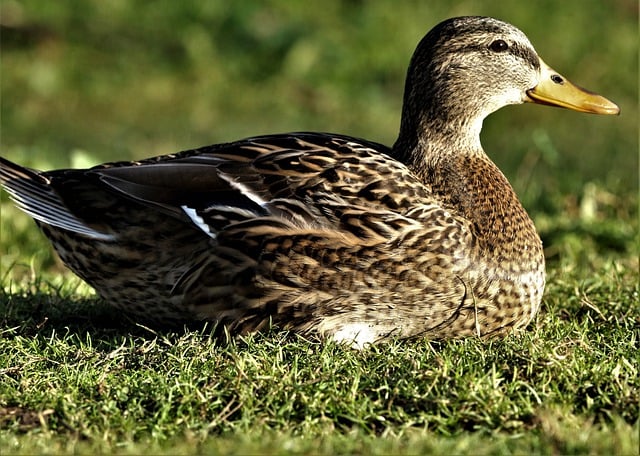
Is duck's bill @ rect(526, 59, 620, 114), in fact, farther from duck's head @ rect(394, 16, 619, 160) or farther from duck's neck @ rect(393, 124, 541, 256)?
duck's neck @ rect(393, 124, 541, 256)

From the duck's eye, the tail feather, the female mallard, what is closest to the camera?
the female mallard

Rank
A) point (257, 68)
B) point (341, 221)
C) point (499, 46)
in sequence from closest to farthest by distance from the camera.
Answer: point (341, 221)
point (499, 46)
point (257, 68)

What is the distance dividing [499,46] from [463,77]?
24cm

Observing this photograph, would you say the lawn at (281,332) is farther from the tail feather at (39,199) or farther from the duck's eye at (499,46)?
the duck's eye at (499,46)

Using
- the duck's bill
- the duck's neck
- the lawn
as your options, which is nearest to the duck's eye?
the duck's bill

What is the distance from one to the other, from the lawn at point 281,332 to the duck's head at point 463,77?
0.99 meters

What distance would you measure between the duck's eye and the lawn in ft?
3.99

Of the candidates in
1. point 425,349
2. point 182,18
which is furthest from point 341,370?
point 182,18

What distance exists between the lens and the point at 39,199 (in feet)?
16.9

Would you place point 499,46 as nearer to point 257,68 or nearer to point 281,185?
point 281,185

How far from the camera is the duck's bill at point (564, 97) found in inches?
208

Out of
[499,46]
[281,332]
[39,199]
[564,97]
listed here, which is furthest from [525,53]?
[39,199]

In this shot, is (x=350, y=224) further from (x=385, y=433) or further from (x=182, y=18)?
(x=182, y=18)

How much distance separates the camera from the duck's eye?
204 inches
